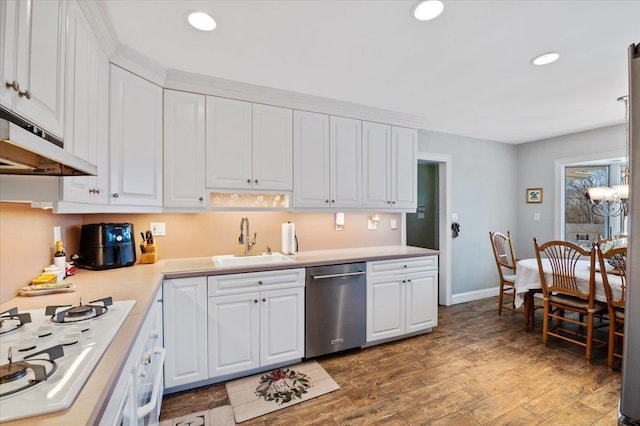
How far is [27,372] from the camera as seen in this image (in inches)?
30.8

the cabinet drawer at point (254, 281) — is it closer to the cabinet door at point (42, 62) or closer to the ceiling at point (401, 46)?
the cabinet door at point (42, 62)

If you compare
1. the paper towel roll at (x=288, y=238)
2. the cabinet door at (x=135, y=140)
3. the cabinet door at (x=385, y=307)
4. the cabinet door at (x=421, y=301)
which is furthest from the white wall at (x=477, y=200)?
the cabinet door at (x=135, y=140)

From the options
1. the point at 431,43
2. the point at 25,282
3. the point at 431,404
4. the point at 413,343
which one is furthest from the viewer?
the point at 413,343

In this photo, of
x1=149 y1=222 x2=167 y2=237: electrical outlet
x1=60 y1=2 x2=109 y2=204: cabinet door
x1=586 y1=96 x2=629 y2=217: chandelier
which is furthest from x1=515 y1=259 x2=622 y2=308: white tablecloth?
x1=60 y1=2 x2=109 y2=204: cabinet door

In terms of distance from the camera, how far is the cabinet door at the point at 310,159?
109 inches

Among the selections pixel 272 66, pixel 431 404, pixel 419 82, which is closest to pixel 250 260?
pixel 272 66

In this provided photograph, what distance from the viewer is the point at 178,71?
2258mm

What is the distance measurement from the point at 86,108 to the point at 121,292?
986 millimetres

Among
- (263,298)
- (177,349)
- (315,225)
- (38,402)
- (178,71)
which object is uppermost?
(178,71)

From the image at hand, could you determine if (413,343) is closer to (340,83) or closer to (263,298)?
(263,298)

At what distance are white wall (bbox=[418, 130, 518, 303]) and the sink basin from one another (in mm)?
2507

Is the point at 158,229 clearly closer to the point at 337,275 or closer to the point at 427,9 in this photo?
the point at 337,275

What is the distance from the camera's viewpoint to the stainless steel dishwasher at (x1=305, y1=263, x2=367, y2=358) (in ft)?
8.26

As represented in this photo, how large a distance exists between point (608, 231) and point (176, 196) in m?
5.26
